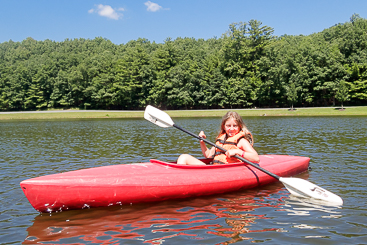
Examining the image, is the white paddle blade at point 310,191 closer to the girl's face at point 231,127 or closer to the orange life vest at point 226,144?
the orange life vest at point 226,144

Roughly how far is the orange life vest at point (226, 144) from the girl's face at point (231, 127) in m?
0.08

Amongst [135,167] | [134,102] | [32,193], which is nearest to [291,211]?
[135,167]

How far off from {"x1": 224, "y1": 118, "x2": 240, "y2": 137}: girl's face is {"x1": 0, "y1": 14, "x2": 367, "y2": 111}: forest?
119ft

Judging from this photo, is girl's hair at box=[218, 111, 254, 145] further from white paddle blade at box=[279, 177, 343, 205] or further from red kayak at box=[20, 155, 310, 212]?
white paddle blade at box=[279, 177, 343, 205]

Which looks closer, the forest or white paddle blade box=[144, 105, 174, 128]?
white paddle blade box=[144, 105, 174, 128]

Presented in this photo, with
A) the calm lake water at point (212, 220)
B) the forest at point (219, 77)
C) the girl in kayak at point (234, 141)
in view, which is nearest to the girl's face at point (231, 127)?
the girl in kayak at point (234, 141)

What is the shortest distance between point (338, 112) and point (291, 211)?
32353mm

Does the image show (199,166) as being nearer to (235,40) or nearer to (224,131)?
(224,131)

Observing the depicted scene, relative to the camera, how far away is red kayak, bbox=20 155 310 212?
5023mm

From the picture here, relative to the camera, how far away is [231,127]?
635cm

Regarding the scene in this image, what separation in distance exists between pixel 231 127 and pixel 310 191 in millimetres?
1877

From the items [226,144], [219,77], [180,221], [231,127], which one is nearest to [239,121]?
[231,127]

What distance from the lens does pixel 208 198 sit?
6.04 m

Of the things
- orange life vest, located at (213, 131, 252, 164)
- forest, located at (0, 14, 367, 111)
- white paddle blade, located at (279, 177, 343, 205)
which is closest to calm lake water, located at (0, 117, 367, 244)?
white paddle blade, located at (279, 177, 343, 205)
